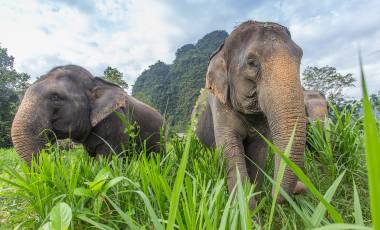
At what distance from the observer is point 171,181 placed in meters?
2.58

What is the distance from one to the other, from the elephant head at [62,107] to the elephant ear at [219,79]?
1.70m

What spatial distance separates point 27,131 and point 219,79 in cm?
242

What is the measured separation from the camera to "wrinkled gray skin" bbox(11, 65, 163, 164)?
158 inches

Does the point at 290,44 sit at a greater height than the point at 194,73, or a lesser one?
lesser

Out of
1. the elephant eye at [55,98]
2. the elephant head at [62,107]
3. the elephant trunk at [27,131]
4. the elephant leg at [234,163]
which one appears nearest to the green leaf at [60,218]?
the elephant leg at [234,163]

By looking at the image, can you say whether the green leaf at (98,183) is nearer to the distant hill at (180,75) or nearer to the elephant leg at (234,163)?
the elephant leg at (234,163)

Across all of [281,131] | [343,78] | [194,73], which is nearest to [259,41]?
[281,131]

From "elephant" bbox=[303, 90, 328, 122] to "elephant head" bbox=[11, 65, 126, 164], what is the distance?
140 inches

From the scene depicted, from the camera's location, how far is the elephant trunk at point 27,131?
3865 mm

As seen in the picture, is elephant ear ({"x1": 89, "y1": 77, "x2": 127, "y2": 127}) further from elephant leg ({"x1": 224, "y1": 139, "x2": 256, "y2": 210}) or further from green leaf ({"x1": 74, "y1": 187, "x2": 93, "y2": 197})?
green leaf ({"x1": 74, "y1": 187, "x2": 93, "y2": 197})

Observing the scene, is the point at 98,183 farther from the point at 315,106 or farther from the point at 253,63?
the point at 315,106

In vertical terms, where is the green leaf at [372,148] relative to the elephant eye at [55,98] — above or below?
below

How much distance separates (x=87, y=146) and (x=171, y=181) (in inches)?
124

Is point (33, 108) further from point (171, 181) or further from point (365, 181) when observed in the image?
point (365, 181)
